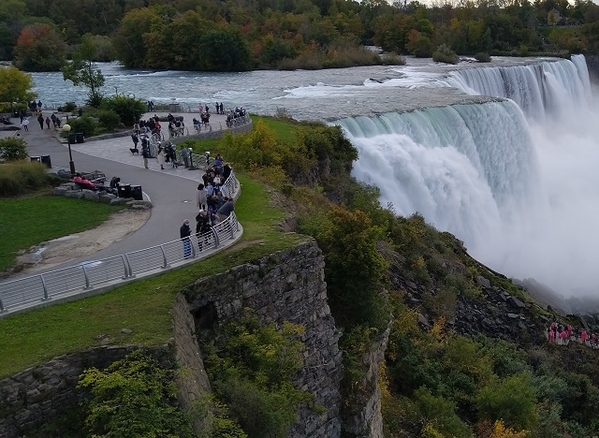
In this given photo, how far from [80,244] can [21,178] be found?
230 inches

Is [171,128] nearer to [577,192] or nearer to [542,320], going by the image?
[542,320]

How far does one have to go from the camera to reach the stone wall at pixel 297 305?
11.8m

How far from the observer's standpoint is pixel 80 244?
14727mm

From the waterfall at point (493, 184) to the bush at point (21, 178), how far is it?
13810mm

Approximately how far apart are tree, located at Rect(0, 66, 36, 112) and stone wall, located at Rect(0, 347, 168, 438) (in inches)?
1161

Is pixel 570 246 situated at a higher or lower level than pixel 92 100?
lower

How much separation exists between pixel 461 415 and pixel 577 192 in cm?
2699

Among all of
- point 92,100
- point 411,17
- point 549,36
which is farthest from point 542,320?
point 549,36

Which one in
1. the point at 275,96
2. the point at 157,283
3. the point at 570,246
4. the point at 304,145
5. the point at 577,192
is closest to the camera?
the point at 157,283

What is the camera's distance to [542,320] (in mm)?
23375

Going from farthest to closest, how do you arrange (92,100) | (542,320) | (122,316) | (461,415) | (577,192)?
(577,192) → (92,100) → (542,320) → (461,415) → (122,316)

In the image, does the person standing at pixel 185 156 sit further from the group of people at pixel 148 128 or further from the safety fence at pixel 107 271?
the safety fence at pixel 107 271

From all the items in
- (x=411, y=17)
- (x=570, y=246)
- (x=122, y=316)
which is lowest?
(x=570, y=246)

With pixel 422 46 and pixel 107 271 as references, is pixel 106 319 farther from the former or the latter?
pixel 422 46
